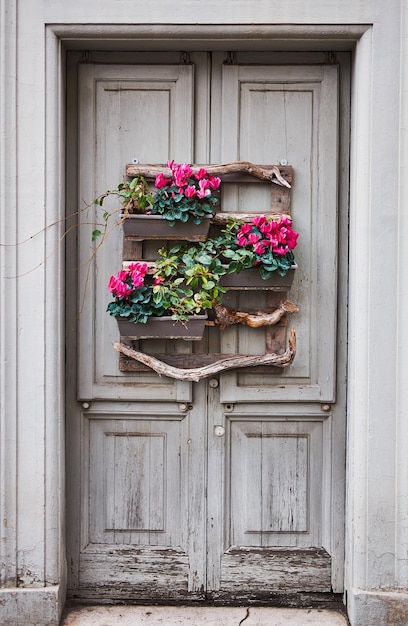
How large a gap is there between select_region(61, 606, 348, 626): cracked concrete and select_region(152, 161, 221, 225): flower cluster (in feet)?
6.35

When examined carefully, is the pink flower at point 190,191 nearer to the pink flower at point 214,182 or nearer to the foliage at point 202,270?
the pink flower at point 214,182

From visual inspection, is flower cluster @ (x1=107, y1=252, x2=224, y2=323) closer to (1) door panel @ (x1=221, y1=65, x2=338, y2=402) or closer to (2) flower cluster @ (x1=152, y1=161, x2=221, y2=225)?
(2) flower cluster @ (x1=152, y1=161, x2=221, y2=225)

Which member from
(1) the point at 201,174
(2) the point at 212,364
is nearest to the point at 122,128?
(1) the point at 201,174

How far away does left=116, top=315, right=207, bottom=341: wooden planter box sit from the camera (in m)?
3.48

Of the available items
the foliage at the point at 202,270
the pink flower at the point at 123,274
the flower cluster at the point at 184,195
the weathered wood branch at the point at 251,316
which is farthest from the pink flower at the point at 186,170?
the weathered wood branch at the point at 251,316

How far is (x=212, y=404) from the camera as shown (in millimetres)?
3721

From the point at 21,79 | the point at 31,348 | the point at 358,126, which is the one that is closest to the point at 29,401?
the point at 31,348

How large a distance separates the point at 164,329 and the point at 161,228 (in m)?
0.48

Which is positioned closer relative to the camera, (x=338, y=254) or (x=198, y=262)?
(x=198, y=262)

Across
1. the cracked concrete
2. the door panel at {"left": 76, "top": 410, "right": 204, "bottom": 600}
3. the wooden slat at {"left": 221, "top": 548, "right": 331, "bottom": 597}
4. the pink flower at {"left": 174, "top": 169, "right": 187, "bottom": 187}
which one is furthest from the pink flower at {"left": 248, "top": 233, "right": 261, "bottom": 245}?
the cracked concrete

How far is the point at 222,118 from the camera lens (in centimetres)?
362

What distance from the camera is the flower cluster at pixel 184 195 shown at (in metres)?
3.41

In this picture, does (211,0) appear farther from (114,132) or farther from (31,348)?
(31,348)

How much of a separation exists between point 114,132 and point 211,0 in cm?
77
